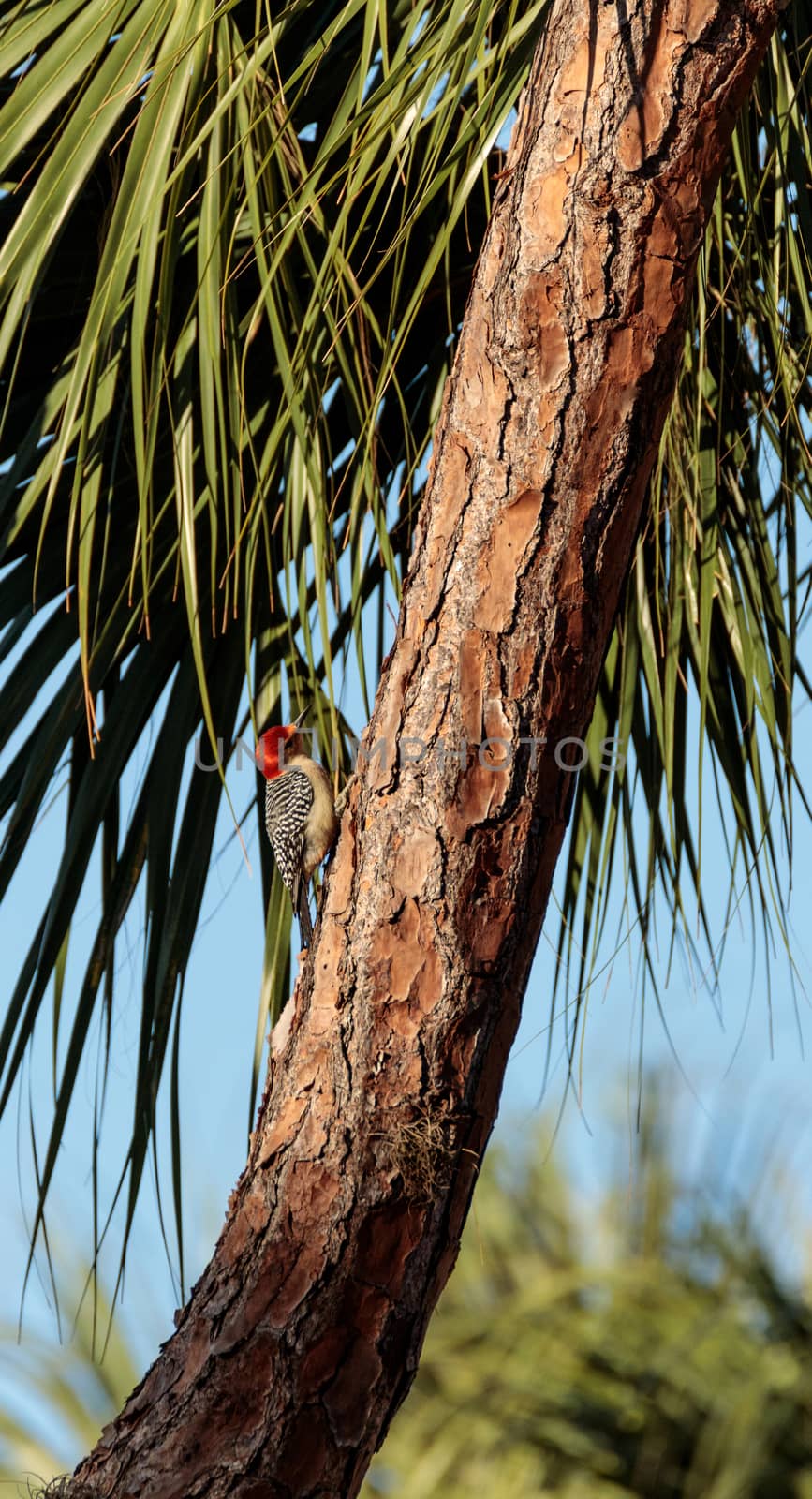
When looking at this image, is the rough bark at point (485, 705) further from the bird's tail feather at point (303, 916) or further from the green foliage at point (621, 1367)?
the green foliage at point (621, 1367)

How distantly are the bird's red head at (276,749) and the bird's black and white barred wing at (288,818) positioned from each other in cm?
2

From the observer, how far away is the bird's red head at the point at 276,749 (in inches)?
87.1

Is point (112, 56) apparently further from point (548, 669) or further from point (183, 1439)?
point (183, 1439)

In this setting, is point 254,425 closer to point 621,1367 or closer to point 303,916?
point 303,916

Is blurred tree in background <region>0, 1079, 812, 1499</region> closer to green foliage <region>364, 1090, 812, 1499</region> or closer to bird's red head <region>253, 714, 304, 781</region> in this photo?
green foliage <region>364, 1090, 812, 1499</region>

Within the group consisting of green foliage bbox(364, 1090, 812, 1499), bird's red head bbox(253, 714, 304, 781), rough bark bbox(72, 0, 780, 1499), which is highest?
green foliage bbox(364, 1090, 812, 1499)

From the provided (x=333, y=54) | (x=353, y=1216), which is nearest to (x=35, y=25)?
(x=333, y=54)

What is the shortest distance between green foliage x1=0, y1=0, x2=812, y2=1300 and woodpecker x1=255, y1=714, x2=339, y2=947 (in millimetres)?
65

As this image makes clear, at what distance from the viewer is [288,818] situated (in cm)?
216

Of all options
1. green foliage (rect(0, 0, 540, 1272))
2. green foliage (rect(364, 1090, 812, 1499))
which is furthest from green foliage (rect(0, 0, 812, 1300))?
green foliage (rect(364, 1090, 812, 1499))

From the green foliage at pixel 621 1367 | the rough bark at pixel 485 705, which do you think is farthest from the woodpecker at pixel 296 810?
the green foliage at pixel 621 1367

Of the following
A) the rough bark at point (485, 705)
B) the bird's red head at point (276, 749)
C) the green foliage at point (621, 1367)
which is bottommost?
the rough bark at point (485, 705)

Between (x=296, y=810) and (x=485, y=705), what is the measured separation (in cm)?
Answer: 94

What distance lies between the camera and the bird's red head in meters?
2.21
